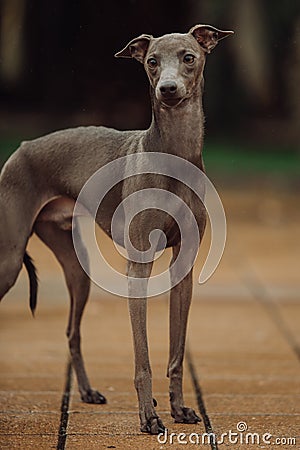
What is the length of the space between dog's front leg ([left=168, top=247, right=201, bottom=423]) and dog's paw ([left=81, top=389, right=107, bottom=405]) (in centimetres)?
62

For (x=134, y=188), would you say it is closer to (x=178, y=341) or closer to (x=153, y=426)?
(x=178, y=341)

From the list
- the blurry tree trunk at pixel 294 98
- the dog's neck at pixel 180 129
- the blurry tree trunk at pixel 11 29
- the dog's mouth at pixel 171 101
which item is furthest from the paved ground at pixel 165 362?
the blurry tree trunk at pixel 294 98

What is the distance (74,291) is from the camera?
526cm

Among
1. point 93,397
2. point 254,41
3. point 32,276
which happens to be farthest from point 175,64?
point 254,41

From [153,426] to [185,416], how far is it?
0.29 m

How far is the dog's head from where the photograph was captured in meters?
4.16

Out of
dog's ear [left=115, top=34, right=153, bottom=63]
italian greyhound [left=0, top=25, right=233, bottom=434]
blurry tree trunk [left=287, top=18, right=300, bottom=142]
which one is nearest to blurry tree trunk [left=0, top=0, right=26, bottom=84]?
italian greyhound [left=0, top=25, right=233, bottom=434]

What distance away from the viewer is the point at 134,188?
447 cm

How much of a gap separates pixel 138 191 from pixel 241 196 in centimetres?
1061

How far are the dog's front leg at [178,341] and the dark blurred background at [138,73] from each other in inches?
37.5

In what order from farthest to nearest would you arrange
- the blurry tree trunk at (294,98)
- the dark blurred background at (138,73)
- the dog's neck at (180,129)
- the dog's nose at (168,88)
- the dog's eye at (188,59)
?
1. the blurry tree trunk at (294,98)
2. the dark blurred background at (138,73)
3. the dog's neck at (180,129)
4. the dog's eye at (188,59)
5. the dog's nose at (168,88)

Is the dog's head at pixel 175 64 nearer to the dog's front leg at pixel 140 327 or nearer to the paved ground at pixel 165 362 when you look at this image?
the dog's front leg at pixel 140 327

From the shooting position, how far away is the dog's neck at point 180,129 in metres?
4.40

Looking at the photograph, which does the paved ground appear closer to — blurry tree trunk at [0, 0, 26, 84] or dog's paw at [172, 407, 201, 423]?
dog's paw at [172, 407, 201, 423]
